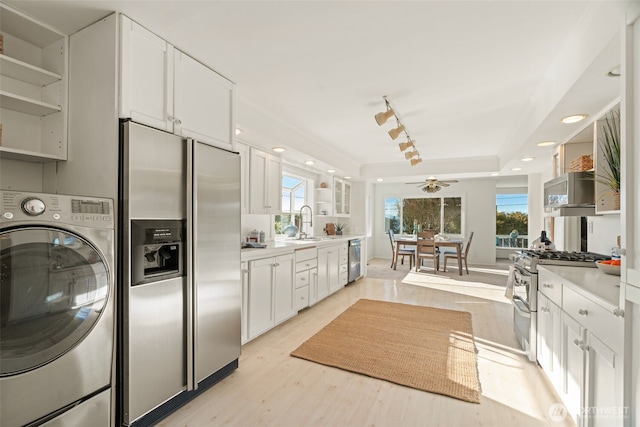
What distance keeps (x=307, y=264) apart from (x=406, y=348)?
1.58 m

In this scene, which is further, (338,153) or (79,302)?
(338,153)

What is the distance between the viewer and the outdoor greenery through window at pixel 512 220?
8.94 metres

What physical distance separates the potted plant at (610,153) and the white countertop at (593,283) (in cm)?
50

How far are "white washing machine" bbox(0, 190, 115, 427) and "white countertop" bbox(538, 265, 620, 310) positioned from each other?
242 cm

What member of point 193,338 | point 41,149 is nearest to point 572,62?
point 193,338

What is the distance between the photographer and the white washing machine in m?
1.30

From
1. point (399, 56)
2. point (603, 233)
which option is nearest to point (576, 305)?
point (603, 233)

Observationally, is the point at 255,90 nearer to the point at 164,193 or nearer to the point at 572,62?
the point at 164,193

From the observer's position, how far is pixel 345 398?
84.7 inches

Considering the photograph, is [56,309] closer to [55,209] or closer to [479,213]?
[55,209]

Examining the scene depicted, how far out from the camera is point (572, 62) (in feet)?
6.54

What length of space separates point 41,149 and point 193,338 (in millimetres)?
1549

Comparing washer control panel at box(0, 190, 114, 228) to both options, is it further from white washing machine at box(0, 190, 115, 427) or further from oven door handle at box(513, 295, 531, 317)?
oven door handle at box(513, 295, 531, 317)

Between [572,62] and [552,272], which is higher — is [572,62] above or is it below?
above
